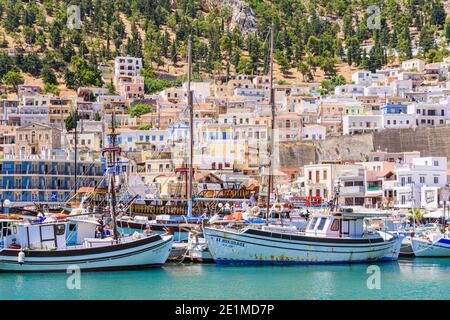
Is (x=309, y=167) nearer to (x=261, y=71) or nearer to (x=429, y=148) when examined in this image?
(x=429, y=148)

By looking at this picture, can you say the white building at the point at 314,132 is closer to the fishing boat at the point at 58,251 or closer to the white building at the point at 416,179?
the white building at the point at 416,179

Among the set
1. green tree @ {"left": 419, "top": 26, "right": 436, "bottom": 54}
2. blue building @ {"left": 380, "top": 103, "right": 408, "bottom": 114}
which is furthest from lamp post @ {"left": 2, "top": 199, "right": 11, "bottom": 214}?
green tree @ {"left": 419, "top": 26, "right": 436, "bottom": 54}

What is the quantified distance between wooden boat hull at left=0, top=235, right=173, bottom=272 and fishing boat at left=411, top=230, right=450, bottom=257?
16385 millimetres

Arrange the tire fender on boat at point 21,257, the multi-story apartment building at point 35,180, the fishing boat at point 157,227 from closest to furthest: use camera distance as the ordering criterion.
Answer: the tire fender on boat at point 21,257 → the fishing boat at point 157,227 → the multi-story apartment building at point 35,180

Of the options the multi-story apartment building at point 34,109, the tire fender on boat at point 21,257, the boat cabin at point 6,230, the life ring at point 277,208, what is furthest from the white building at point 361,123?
the tire fender on boat at point 21,257

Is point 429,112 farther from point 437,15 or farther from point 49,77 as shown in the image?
point 437,15

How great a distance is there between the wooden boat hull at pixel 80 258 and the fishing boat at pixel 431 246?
1639 cm

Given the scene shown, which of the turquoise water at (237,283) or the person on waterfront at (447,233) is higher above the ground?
the person on waterfront at (447,233)

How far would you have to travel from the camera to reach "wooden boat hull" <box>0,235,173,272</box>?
4216 centimetres

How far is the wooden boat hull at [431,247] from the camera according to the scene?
5250cm

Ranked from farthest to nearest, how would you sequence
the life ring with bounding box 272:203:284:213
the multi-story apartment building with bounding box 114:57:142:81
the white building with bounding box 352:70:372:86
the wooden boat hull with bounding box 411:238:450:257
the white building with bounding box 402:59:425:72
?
1. the multi-story apartment building with bounding box 114:57:142:81
2. the white building with bounding box 402:59:425:72
3. the white building with bounding box 352:70:372:86
4. the life ring with bounding box 272:203:284:213
5. the wooden boat hull with bounding box 411:238:450:257

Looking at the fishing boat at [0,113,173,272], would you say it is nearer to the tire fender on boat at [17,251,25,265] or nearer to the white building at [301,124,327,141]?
the tire fender on boat at [17,251,25,265]
